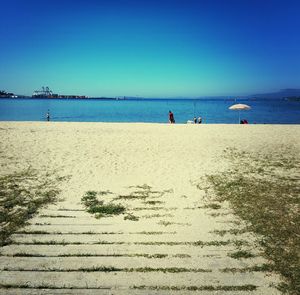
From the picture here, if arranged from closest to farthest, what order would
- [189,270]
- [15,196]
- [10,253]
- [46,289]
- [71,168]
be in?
1. [46,289]
2. [189,270]
3. [10,253]
4. [15,196]
5. [71,168]

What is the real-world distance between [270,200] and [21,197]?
6276mm

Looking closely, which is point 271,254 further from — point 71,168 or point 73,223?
point 71,168

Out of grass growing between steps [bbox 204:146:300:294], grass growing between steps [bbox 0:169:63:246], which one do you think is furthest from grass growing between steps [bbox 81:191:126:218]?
grass growing between steps [bbox 204:146:300:294]

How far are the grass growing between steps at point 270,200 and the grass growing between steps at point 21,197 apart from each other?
14.4 feet

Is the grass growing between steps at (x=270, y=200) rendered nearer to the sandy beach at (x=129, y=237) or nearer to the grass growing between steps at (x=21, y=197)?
the sandy beach at (x=129, y=237)

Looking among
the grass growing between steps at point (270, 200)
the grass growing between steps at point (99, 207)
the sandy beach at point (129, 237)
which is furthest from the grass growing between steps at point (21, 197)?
the grass growing between steps at point (270, 200)

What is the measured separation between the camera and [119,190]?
814 cm

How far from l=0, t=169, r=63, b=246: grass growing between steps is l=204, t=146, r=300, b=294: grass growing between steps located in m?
4.39

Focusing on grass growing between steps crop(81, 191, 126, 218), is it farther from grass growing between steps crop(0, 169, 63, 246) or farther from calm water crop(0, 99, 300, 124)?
calm water crop(0, 99, 300, 124)

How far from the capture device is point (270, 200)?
723 centimetres

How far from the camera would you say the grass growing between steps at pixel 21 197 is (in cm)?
581

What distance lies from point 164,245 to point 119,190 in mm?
3256

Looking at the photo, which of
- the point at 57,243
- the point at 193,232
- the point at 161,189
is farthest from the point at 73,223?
the point at 161,189

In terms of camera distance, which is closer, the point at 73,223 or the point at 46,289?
the point at 46,289
